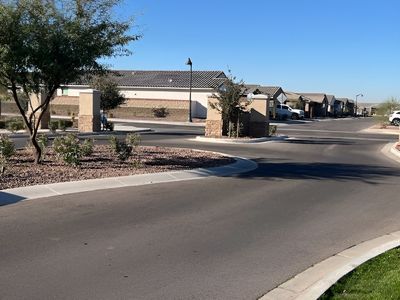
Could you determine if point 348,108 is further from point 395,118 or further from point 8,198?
point 8,198

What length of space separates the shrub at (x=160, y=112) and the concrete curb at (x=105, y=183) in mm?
40768

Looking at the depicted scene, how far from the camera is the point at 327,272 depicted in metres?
6.08

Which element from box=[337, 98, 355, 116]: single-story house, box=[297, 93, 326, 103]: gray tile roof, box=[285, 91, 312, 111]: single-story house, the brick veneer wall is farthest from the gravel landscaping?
box=[337, 98, 355, 116]: single-story house

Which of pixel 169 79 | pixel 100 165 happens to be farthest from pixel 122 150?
pixel 169 79

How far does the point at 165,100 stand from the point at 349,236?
50.8m

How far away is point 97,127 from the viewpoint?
3139 centimetres

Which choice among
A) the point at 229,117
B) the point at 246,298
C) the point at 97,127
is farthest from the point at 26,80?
the point at 97,127

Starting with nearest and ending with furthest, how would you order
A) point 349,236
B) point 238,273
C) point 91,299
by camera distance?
point 91,299, point 238,273, point 349,236

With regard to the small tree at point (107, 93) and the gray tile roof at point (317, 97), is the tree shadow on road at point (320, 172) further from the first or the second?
the gray tile roof at point (317, 97)

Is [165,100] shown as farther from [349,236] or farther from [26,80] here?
[349,236]

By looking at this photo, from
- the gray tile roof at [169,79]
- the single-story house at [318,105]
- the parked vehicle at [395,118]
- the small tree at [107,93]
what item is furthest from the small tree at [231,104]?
the single-story house at [318,105]

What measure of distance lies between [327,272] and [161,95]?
53838 mm

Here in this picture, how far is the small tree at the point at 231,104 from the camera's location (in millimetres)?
26891

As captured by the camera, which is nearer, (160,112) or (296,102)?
(160,112)
